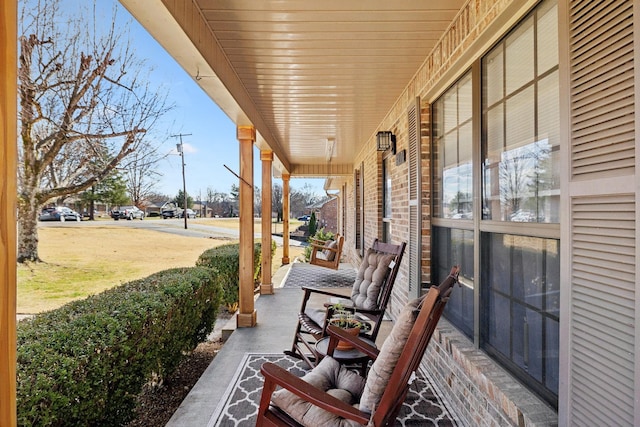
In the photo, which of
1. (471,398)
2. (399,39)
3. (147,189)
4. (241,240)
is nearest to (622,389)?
(471,398)

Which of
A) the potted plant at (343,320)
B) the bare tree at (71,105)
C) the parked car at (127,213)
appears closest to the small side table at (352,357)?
the potted plant at (343,320)

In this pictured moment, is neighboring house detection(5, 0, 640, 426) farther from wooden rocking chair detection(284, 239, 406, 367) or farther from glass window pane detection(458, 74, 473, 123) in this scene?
wooden rocking chair detection(284, 239, 406, 367)

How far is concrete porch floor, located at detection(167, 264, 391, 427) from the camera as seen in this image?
2348 millimetres

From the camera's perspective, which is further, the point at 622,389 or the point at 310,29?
the point at 310,29

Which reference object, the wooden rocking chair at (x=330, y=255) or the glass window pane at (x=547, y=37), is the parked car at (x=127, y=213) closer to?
the wooden rocking chair at (x=330, y=255)

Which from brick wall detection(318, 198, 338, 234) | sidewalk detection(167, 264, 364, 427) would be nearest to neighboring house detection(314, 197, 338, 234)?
brick wall detection(318, 198, 338, 234)

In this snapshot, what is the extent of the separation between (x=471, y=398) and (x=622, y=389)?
1.12 meters

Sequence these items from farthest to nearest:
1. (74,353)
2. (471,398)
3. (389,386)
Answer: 1. (471,398)
2. (74,353)
3. (389,386)

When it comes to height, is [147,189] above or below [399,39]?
below

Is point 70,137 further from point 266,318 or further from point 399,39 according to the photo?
point 399,39

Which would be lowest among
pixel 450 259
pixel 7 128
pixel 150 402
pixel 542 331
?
pixel 150 402

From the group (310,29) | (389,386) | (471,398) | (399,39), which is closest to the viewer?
(389,386)

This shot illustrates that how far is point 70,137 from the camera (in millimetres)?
6461

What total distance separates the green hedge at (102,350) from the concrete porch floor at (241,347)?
35 cm
